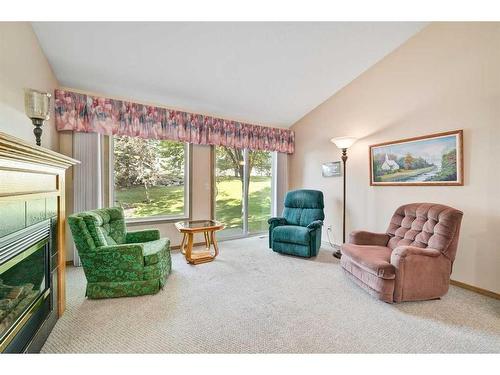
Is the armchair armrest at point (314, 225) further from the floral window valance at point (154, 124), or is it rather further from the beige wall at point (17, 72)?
the beige wall at point (17, 72)

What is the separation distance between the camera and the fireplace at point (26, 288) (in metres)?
1.18

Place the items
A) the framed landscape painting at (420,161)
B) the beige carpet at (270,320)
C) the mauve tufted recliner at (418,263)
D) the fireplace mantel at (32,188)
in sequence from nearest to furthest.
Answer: the fireplace mantel at (32,188) < the beige carpet at (270,320) < the mauve tufted recliner at (418,263) < the framed landscape painting at (420,161)

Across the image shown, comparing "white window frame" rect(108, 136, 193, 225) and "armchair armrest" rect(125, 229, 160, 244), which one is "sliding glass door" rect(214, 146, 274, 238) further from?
"armchair armrest" rect(125, 229, 160, 244)

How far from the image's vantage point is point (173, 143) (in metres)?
3.89

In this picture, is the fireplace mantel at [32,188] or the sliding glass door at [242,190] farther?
the sliding glass door at [242,190]

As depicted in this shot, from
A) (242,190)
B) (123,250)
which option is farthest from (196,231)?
(242,190)

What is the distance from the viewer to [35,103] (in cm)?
178

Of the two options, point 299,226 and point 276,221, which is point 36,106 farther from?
point 299,226

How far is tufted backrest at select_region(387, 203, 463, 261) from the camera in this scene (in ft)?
7.10

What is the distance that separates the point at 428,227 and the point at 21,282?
3.48 metres

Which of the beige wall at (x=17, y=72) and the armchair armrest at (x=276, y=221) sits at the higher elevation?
the beige wall at (x=17, y=72)

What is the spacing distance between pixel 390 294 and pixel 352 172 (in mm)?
2147

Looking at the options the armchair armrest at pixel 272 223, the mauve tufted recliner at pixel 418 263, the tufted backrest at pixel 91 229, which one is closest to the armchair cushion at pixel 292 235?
the armchair armrest at pixel 272 223

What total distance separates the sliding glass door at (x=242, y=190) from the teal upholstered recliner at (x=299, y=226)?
88 cm
